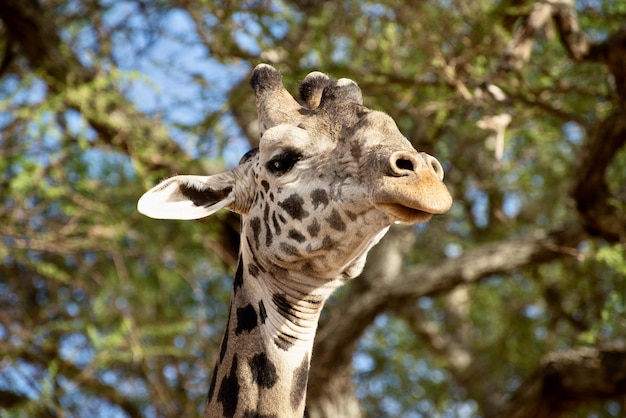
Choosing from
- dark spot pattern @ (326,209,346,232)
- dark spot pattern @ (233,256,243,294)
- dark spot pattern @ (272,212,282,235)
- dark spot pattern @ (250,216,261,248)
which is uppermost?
dark spot pattern @ (326,209,346,232)

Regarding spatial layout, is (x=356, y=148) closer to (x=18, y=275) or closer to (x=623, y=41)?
(x=623, y=41)

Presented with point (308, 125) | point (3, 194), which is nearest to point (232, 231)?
point (3, 194)

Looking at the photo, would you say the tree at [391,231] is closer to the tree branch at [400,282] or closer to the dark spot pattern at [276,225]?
the tree branch at [400,282]

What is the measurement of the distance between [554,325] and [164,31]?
568 cm

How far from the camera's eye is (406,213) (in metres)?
3.56

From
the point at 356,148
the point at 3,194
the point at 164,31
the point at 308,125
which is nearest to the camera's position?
the point at 356,148

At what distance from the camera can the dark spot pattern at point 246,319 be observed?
4.14 meters

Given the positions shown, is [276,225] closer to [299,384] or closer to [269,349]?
[269,349]

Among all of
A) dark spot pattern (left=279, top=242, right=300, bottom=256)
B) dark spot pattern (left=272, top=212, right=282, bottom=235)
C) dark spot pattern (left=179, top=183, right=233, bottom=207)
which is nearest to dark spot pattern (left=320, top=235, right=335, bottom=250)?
dark spot pattern (left=279, top=242, right=300, bottom=256)

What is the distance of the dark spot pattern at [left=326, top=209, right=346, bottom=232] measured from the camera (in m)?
3.86

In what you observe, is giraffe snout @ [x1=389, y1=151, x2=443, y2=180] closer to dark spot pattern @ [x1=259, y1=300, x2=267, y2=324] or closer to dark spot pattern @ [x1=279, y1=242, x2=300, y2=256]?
dark spot pattern @ [x1=279, y1=242, x2=300, y2=256]

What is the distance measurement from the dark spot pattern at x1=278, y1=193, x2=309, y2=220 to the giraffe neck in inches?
10.7

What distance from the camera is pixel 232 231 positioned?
33.6 ft

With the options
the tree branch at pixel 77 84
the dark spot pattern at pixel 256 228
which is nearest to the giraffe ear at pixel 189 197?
the dark spot pattern at pixel 256 228
